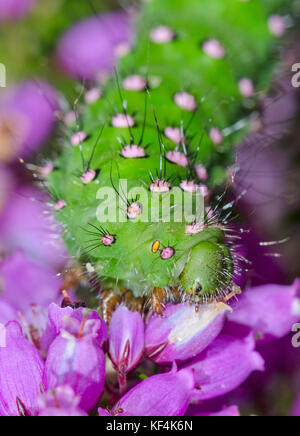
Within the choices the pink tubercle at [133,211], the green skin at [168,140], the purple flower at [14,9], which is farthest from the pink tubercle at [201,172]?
the purple flower at [14,9]

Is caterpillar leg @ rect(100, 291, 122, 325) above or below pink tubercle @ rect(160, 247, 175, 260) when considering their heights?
below

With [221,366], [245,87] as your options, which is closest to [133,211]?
[221,366]

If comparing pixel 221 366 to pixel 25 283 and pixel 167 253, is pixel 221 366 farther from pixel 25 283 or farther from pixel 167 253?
pixel 25 283

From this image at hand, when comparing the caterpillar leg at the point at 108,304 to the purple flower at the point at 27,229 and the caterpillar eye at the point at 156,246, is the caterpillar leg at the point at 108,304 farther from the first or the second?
the purple flower at the point at 27,229

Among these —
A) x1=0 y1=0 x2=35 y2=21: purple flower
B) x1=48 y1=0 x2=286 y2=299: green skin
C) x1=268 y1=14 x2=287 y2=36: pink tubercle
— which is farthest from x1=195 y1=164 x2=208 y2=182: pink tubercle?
x1=0 y1=0 x2=35 y2=21: purple flower

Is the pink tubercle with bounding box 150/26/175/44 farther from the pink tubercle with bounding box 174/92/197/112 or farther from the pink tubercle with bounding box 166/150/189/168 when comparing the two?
the pink tubercle with bounding box 166/150/189/168
